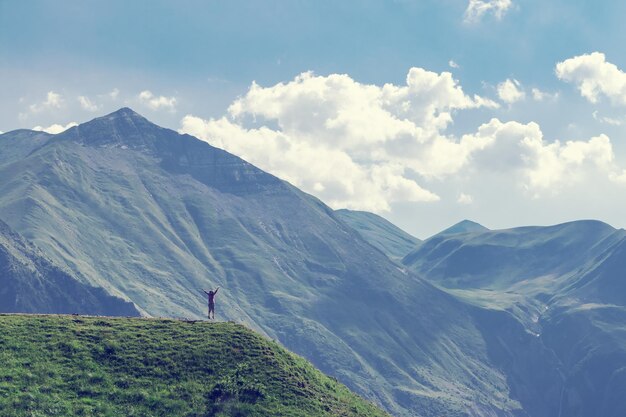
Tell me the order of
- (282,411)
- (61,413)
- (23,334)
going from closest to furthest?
(61,413) → (282,411) → (23,334)

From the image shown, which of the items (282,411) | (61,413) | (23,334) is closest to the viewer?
(61,413)

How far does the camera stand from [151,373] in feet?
351

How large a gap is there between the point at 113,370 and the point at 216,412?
1518cm

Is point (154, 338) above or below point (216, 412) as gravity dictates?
above

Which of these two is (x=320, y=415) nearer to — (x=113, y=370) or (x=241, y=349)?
(x=241, y=349)

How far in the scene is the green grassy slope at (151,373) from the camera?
326ft

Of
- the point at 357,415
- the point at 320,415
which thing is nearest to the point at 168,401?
the point at 320,415

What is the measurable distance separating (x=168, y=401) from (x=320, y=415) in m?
19.1

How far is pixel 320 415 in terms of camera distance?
10544 cm

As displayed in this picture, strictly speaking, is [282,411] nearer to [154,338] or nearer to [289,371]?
[289,371]

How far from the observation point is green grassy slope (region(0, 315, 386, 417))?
99312mm

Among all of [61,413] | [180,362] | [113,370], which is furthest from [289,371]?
[61,413]

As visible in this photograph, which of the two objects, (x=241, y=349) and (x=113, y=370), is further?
(x=241, y=349)

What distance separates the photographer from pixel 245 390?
349ft
